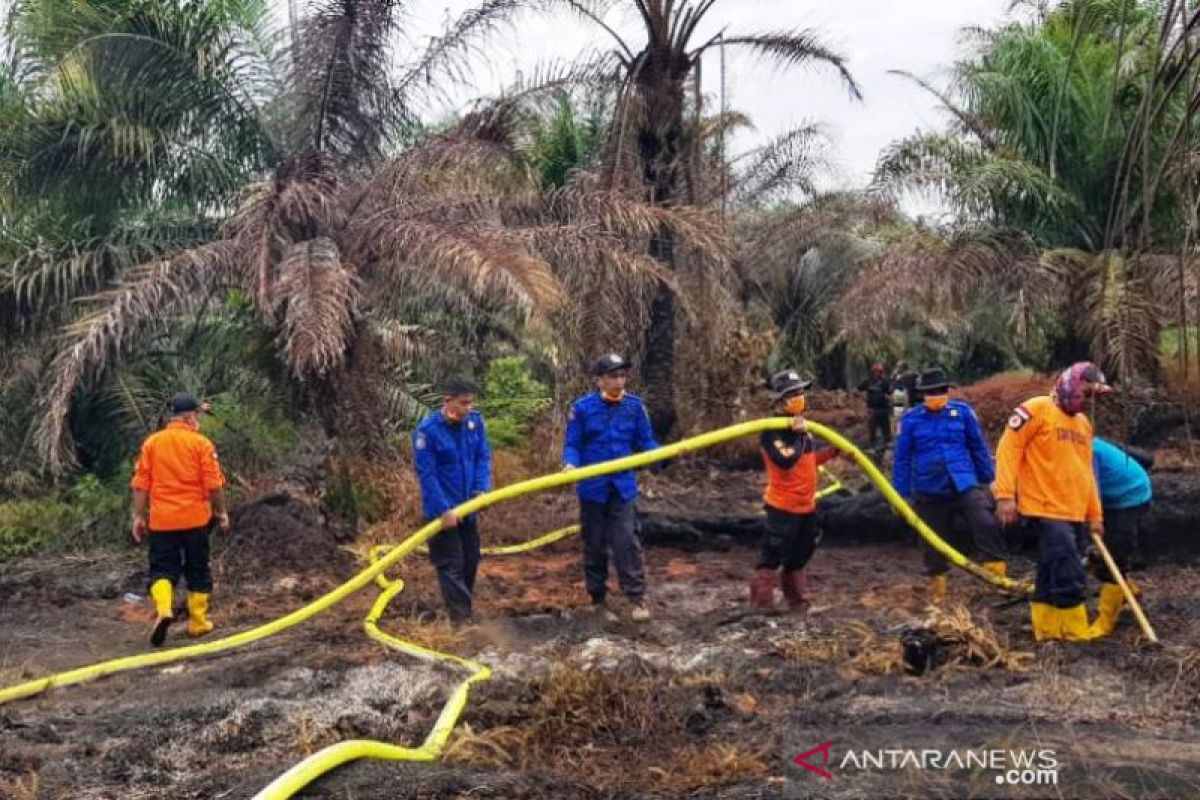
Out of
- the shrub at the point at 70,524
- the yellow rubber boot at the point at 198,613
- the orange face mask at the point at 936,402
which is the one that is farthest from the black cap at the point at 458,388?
the shrub at the point at 70,524

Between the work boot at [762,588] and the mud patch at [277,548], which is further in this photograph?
the mud patch at [277,548]

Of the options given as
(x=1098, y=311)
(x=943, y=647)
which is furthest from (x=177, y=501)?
(x=1098, y=311)

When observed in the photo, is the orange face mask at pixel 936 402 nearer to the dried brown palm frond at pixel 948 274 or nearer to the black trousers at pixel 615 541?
the black trousers at pixel 615 541

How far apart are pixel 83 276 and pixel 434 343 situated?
4.62 m

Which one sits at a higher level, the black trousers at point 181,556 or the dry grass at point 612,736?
the black trousers at point 181,556

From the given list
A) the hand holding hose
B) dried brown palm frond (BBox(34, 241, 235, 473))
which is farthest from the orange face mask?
dried brown palm frond (BBox(34, 241, 235, 473))

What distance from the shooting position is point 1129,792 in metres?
4.39

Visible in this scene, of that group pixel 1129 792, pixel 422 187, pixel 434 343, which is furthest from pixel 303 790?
pixel 434 343

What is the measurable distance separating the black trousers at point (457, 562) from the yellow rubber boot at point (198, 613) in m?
1.71

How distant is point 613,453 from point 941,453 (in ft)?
6.92

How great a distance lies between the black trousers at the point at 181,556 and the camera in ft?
27.7

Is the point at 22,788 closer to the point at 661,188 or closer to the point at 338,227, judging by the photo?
the point at 338,227

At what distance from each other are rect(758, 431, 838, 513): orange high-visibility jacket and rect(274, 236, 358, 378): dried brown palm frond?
3.54 meters

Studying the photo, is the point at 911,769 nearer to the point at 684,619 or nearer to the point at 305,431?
the point at 684,619
